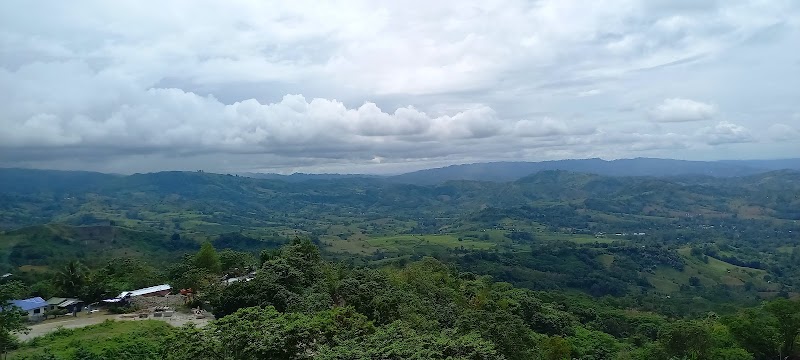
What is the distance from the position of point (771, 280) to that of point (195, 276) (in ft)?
513

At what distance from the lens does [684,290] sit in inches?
5162

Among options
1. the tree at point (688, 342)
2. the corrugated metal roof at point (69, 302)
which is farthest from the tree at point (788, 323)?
the corrugated metal roof at point (69, 302)

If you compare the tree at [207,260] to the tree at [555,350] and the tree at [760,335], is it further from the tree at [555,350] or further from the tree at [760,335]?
the tree at [760,335]

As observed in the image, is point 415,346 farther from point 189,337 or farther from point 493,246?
point 493,246

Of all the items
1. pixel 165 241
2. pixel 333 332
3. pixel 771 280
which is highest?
pixel 333 332

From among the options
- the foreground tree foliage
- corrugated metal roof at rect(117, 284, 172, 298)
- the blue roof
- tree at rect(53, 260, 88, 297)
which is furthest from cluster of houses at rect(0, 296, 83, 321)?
the foreground tree foliage

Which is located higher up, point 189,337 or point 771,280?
point 189,337

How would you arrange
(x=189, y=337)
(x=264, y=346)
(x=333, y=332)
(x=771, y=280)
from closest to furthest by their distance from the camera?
(x=264, y=346) → (x=189, y=337) → (x=333, y=332) → (x=771, y=280)

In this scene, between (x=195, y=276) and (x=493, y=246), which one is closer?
(x=195, y=276)

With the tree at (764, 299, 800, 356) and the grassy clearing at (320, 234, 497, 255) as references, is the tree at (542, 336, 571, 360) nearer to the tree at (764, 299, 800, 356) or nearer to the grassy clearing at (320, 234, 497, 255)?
the tree at (764, 299, 800, 356)

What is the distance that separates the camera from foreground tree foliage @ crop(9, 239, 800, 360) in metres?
19.8

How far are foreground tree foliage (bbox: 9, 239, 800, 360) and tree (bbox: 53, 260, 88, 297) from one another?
32.5 ft

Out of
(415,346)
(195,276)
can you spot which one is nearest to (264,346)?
(415,346)

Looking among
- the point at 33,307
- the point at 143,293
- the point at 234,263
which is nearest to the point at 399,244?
the point at 234,263
